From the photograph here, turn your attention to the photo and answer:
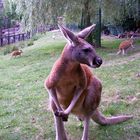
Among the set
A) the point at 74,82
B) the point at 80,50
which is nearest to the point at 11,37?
the point at 74,82

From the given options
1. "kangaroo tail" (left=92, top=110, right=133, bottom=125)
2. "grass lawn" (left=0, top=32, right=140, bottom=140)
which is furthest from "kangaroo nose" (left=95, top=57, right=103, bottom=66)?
"grass lawn" (left=0, top=32, right=140, bottom=140)

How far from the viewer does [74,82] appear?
3.57 metres

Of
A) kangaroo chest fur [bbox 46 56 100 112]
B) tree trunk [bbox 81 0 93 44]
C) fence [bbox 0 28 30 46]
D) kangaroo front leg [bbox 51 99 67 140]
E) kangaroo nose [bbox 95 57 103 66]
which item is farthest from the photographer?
fence [bbox 0 28 30 46]

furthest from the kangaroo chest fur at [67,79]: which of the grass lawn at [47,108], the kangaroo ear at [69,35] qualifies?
the grass lawn at [47,108]

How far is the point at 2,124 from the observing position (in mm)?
4910

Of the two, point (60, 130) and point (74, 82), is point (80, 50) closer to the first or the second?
point (74, 82)

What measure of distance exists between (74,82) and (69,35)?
1.69 ft

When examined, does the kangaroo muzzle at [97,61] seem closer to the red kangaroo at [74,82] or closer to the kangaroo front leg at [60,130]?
the red kangaroo at [74,82]

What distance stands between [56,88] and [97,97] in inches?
20.4

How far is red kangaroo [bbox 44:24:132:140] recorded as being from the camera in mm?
3355

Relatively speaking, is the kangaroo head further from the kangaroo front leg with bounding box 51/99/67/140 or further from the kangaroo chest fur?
the kangaroo front leg with bounding box 51/99/67/140

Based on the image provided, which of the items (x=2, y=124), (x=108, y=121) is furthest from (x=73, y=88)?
(x=2, y=124)

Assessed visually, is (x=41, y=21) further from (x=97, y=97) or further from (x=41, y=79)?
(x=97, y=97)

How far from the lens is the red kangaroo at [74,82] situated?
3355 millimetres
